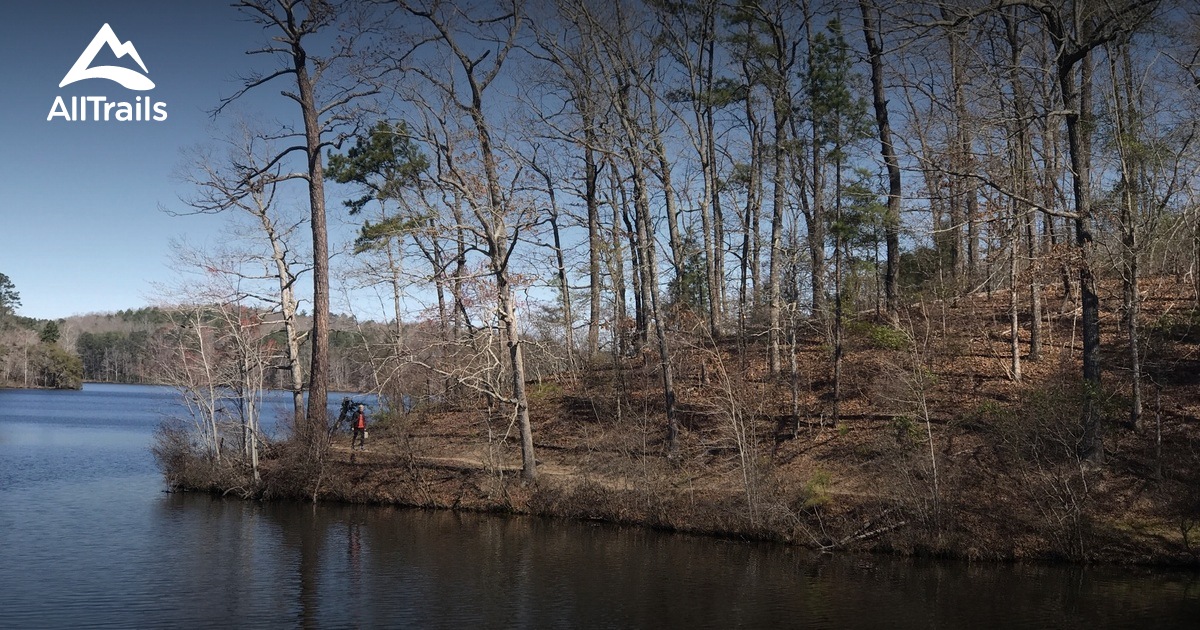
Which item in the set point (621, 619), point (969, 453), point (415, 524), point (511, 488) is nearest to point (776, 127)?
point (969, 453)

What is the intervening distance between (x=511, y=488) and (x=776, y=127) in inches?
603

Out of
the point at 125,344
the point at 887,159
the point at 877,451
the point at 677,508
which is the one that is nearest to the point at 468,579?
the point at 677,508

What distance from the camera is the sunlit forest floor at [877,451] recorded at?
18.5m

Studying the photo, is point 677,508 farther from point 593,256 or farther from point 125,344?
point 125,344

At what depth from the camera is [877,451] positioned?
22031 mm

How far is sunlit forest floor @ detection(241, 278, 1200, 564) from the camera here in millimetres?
18547

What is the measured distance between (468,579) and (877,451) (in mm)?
11380

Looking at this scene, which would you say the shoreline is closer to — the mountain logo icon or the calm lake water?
the calm lake water

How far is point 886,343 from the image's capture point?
84.3 ft

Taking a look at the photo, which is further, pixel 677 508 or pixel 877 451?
pixel 877 451

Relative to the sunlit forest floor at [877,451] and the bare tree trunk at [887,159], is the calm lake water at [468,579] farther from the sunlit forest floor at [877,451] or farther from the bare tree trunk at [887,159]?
Result: the bare tree trunk at [887,159]

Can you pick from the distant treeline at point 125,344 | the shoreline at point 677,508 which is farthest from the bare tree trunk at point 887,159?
the distant treeline at point 125,344

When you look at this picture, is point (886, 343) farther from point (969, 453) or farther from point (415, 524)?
point (415, 524)

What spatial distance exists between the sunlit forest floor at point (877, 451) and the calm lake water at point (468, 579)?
0.85 meters
